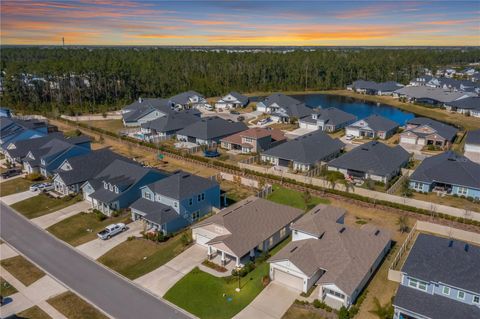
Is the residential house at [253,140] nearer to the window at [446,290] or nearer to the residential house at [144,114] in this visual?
the residential house at [144,114]

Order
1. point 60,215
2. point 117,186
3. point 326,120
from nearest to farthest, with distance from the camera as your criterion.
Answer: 1. point 60,215
2. point 117,186
3. point 326,120

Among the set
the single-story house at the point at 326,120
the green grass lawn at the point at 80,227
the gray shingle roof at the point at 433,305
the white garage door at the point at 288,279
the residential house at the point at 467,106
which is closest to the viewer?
the gray shingle roof at the point at 433,305

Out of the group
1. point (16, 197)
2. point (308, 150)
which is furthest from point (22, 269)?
point (308, 150)

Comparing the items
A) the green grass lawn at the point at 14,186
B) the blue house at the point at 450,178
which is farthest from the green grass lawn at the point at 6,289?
the blue house at the point at 450,178

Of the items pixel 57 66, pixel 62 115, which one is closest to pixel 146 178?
pixel 62 115

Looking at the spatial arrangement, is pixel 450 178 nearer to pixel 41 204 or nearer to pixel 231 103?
pixel 41 204

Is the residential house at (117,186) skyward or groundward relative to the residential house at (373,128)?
groundward

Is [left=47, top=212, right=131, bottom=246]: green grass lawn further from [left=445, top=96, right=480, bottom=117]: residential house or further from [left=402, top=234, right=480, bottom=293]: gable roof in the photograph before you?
[left=445, top=96, right=480, bottom=117]: residential house
